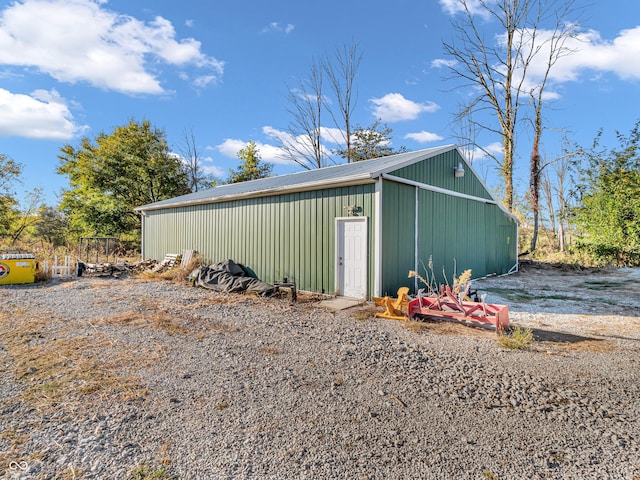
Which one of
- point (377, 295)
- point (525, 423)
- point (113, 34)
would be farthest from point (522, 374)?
point (113, 34)

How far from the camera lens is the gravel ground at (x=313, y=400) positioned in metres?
1.89

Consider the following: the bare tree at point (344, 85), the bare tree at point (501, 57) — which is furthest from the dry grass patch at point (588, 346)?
the bare tree at point (344, 85)

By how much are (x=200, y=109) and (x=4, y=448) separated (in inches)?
789

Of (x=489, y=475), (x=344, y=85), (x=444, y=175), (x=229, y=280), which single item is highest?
(x=344, y=85)

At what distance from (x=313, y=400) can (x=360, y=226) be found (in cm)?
460

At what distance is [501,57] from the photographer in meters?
17.0

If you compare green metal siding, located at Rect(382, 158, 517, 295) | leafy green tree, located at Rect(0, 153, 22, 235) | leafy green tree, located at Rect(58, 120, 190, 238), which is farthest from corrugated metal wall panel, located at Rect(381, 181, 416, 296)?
leafy green tree, located at Rect(0, 153, 22, 235)

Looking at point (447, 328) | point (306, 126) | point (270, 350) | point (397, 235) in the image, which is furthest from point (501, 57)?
point (270, 350)

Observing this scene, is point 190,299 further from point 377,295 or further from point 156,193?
point 156,193

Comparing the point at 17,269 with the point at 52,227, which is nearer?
the point at 17,269

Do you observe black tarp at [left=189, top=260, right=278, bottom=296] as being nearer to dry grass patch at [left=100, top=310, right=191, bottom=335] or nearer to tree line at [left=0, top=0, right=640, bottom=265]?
dry grass patch at [left=100, top=310, right=191, bottom=335]

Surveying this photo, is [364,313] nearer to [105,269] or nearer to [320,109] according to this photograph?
[105,269]

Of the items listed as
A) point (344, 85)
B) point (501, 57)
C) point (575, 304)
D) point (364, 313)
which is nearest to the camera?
point (364, 313)

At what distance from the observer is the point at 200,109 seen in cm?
1920
